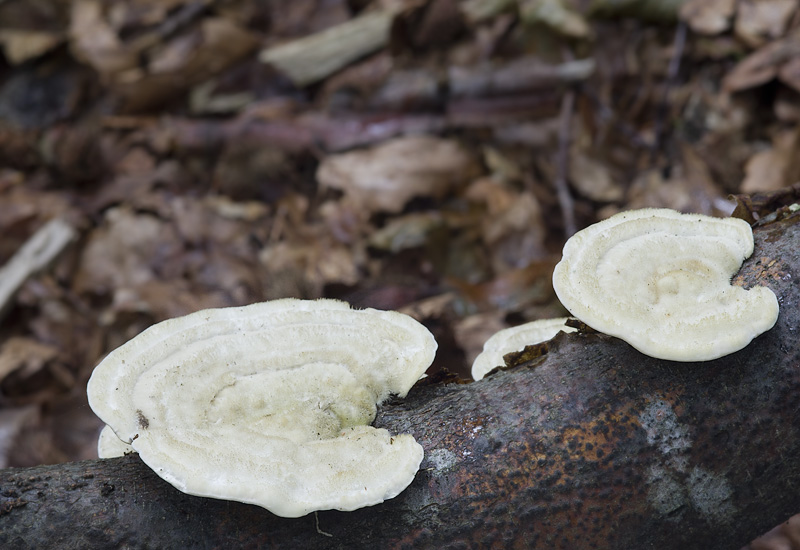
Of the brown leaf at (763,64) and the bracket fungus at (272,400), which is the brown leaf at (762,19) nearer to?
the brown leaf at (763,64)

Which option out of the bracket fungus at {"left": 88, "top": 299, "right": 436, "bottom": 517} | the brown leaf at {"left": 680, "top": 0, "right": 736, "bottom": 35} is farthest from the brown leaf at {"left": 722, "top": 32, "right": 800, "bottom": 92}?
the bracket fungus at {"left": 88, "top": 299, "right": 436, "bottom": 517}

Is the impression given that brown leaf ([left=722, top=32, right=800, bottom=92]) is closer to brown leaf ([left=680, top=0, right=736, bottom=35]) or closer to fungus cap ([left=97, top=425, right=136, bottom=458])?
brown leaf ([left=680, top=0, right=736, bottom=35])

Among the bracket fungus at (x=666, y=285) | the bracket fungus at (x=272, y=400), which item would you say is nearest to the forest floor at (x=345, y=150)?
the bracket fungus at (x=272, y=400)

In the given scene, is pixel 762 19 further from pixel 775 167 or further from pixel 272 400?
pixel 272 400

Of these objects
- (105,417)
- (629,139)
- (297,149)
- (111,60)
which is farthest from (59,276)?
(629,139)

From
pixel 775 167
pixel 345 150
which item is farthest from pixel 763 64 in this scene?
pixel 345 150

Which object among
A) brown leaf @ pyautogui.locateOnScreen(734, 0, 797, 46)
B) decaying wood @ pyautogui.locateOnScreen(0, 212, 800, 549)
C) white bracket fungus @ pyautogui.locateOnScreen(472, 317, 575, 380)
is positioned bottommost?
brown leaf @ pyautogui.locateOnScreen(734, 0, 797, 46)
